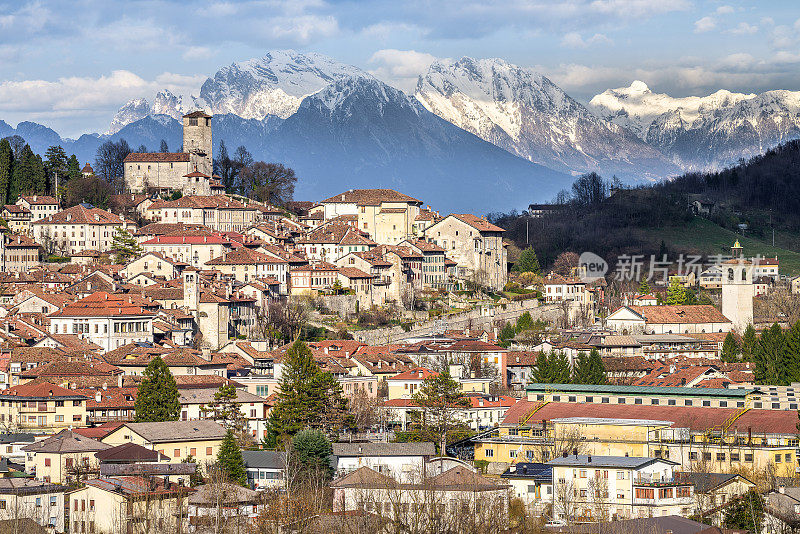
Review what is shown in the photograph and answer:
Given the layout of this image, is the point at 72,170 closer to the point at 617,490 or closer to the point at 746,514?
the point at 617,490

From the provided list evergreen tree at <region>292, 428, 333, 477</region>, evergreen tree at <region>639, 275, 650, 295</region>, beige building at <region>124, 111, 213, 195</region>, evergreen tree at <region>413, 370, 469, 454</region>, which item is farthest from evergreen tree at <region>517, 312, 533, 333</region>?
evergreen tree at <region>292, 428, 333, 477</region>

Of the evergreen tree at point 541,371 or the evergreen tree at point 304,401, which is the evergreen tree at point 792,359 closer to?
the evergreen tree at point 541,371

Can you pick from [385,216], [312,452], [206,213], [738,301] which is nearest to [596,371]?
[312,452]

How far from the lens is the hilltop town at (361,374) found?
45656 mm

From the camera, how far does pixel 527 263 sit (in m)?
118

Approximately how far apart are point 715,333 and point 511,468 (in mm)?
49099

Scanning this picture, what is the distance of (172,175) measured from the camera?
117 m

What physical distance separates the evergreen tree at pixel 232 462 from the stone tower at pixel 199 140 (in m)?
70.0

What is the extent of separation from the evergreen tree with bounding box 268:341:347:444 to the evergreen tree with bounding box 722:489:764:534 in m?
19.4

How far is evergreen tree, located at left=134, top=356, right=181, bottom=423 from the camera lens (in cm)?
6022

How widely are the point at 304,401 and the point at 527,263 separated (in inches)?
2337

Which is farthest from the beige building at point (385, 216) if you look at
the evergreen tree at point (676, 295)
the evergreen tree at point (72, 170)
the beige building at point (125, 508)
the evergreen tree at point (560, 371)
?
the beige building at point (125, 508)

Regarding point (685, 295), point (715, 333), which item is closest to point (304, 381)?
point (715, 333)

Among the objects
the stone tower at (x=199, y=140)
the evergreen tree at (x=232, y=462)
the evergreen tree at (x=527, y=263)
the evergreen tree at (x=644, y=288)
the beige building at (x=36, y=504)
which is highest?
the stone tower at (x=199, y=140)
